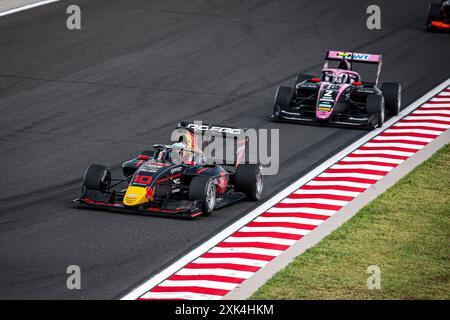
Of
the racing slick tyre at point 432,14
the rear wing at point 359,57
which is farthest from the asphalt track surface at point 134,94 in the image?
the rear wing at point 359,57

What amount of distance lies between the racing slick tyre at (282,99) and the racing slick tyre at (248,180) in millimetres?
6916

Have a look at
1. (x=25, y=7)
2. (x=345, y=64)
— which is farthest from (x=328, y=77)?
(x=25, y=7)

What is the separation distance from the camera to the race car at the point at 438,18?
38.2m

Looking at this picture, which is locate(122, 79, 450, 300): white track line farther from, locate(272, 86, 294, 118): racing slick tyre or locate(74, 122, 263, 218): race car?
locate(272, 86, 294, 118): racing slick tyre

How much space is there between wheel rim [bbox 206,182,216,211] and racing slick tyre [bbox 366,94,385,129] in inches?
325

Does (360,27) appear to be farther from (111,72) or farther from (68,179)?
(68,179)

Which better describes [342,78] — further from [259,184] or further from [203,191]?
[203,191]

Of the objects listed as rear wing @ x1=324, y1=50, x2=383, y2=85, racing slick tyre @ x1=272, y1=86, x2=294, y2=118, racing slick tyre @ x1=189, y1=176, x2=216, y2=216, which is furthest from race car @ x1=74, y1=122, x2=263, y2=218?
rear wing @ x1=324, y1=50, x2=383, y2=85

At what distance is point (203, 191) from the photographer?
768 inches

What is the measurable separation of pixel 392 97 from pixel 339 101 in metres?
2.10

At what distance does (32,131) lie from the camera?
26.4 meters
